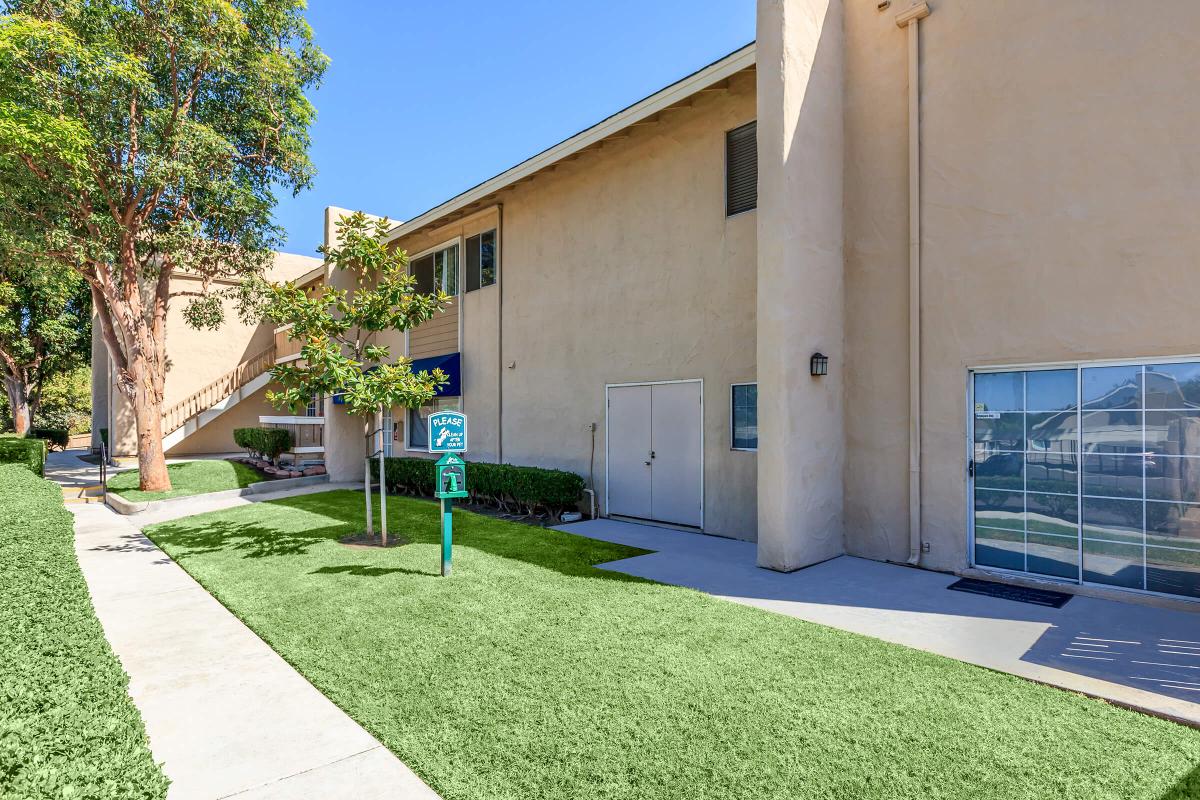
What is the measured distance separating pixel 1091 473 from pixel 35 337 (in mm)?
37254

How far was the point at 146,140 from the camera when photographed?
42.5 ft

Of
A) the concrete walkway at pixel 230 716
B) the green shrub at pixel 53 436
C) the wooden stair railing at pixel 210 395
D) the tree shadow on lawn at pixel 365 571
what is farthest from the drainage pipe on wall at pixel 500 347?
the green shrub at pixel 53 436

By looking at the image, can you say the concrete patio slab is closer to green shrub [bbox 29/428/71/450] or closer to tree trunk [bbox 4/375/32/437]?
tree trunk [bbox 4/375/32/437]

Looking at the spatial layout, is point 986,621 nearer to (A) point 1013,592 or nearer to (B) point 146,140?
(A) point 1013,592

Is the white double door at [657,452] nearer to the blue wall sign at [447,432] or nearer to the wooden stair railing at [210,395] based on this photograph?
the blue wall sign at [447,432]

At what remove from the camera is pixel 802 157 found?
7691 mm

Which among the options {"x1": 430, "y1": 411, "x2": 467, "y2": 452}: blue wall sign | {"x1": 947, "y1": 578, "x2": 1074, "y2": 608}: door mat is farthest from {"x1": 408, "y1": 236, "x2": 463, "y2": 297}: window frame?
{"x1": 947, "y1": 578, "x2": 1074, "y2": 608}: door mat

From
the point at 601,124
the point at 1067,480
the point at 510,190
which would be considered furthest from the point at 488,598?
the point at 510,190

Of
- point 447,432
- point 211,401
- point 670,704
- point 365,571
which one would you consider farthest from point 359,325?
point 211,401

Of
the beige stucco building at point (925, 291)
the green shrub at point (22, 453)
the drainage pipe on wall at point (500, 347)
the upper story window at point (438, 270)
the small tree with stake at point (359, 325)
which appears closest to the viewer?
the beige stucco building at point (925, 291)

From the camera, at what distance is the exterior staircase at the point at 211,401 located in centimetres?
2127

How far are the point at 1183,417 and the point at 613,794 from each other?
21.4 ft

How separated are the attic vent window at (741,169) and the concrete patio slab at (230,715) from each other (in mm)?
8192

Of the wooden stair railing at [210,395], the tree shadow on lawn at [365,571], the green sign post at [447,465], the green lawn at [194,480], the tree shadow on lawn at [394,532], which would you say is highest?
the wooden stair railing at [210,395]
